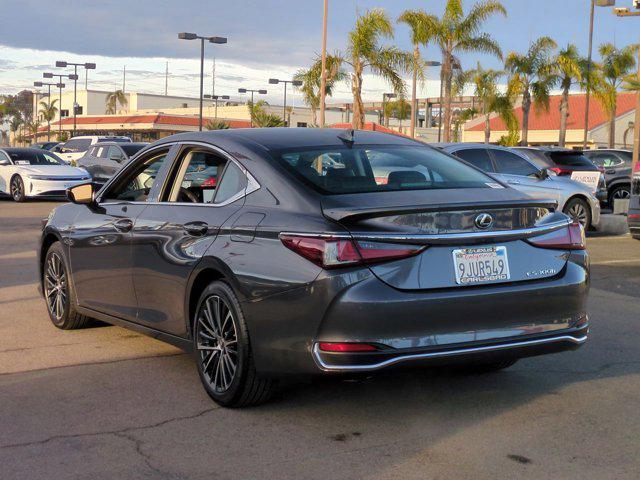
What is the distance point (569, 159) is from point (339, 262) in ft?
47.7

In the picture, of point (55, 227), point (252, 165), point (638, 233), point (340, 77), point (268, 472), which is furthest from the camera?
point (340, 77)

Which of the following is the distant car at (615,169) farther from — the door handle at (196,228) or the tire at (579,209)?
the door handle at (196,228)

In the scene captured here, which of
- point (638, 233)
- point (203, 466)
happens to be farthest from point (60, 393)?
point (638, 233)

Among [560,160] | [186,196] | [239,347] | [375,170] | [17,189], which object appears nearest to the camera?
[239,347]

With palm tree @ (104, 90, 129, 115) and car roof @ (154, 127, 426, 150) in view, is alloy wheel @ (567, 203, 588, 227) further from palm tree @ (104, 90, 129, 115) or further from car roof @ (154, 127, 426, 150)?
palm tree @ (104, 90, 129, 115)

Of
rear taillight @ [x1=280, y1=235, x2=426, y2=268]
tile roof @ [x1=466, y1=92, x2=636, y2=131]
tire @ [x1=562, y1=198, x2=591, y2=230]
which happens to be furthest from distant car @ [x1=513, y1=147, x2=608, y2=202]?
tile roof @ [x1=466, y1=92, x2=636, y2=131]

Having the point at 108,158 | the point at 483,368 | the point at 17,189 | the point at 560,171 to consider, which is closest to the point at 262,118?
the point at 108,158

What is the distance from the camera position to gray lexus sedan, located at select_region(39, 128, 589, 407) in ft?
15.6

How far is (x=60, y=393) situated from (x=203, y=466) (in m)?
1.68

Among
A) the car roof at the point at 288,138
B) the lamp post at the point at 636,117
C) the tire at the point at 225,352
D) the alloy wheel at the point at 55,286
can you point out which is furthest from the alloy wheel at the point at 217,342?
the lamp post at the point at 636,117

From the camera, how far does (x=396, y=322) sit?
4.73 meters

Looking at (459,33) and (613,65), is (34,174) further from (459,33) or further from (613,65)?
(613,65)

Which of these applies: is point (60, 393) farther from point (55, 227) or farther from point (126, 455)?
point (55, 227)

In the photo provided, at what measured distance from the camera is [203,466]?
4438 millimetres
